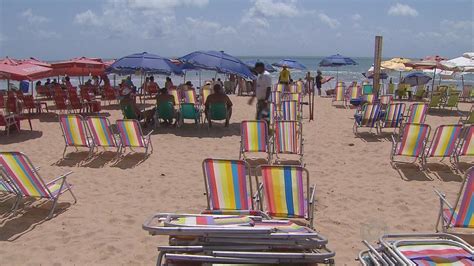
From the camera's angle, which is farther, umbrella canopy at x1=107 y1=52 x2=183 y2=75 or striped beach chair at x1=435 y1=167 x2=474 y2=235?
umbrella canopy at x1=107 y1=52 x2=183 y2=75

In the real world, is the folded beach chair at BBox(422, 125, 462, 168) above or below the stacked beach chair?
below

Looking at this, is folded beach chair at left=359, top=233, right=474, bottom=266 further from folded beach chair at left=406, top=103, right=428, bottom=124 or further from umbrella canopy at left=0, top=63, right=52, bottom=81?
umbrella canopy at left=0, top=63, right=52, bottom=81

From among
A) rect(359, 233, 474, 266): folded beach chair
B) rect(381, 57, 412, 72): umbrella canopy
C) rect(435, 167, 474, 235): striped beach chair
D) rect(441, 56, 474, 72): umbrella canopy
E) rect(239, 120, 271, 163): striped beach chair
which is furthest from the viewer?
rect(381, 57, 412, 72): umbrella canopy

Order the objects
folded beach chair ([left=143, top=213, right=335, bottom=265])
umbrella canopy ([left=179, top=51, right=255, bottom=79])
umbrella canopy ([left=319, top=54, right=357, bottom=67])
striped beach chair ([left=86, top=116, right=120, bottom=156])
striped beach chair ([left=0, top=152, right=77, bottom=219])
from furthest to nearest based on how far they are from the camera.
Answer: umbrella canopy ([left=319, top=54, right=357, bottom=67]) < umbrella canopy ([left=179, top=51, right=255, bottom=79]) < striped beach chair ([left=86, top=116, right=120, bottom=156]) < striped beach chair ([left=0, top=152, right=77, bottom=219]) < folded beach chair ([left=143, top=213, right=335, bottom=265])

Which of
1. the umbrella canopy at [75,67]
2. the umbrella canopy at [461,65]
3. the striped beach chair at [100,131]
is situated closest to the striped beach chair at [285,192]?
the striped beach chair at [100,131]

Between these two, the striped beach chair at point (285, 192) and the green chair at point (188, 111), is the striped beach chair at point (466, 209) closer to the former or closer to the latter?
the striped beach chair at point (285, 192)

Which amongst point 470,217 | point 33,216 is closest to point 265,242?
point 470,217

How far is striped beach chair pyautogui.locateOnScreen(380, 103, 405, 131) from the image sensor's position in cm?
873

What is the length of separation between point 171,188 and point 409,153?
A: 338 centimetres

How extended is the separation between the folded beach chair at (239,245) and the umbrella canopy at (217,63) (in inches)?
264

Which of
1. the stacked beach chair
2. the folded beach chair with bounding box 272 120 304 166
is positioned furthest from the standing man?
the stacked beach chair

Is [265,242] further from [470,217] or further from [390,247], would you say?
[470,217]

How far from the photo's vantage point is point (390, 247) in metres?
2.58

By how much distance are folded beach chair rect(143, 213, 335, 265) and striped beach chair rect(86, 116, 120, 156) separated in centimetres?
461
